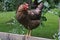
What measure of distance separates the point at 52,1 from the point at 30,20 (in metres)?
1.71

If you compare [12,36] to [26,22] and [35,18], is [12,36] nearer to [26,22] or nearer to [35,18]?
[26,22]

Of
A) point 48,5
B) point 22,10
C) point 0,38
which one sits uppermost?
point 22,10

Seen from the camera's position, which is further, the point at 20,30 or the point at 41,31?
the point at 41,31

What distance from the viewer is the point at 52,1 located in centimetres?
230

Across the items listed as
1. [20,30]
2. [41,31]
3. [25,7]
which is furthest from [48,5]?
[41,31]

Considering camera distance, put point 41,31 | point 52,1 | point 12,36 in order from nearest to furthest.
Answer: point 52,1, point 12,36, point 41,31

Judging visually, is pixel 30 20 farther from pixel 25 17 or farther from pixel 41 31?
pixel 41 31

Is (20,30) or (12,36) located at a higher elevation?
(20,30)

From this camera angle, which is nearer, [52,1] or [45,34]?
[52,1]

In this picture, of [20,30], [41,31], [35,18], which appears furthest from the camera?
[41,31]

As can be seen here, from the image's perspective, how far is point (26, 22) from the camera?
12.7 feet

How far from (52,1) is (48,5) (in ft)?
0.24

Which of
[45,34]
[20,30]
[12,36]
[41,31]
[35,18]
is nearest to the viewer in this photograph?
[12,36]

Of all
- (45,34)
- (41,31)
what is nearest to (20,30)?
(45,34)
